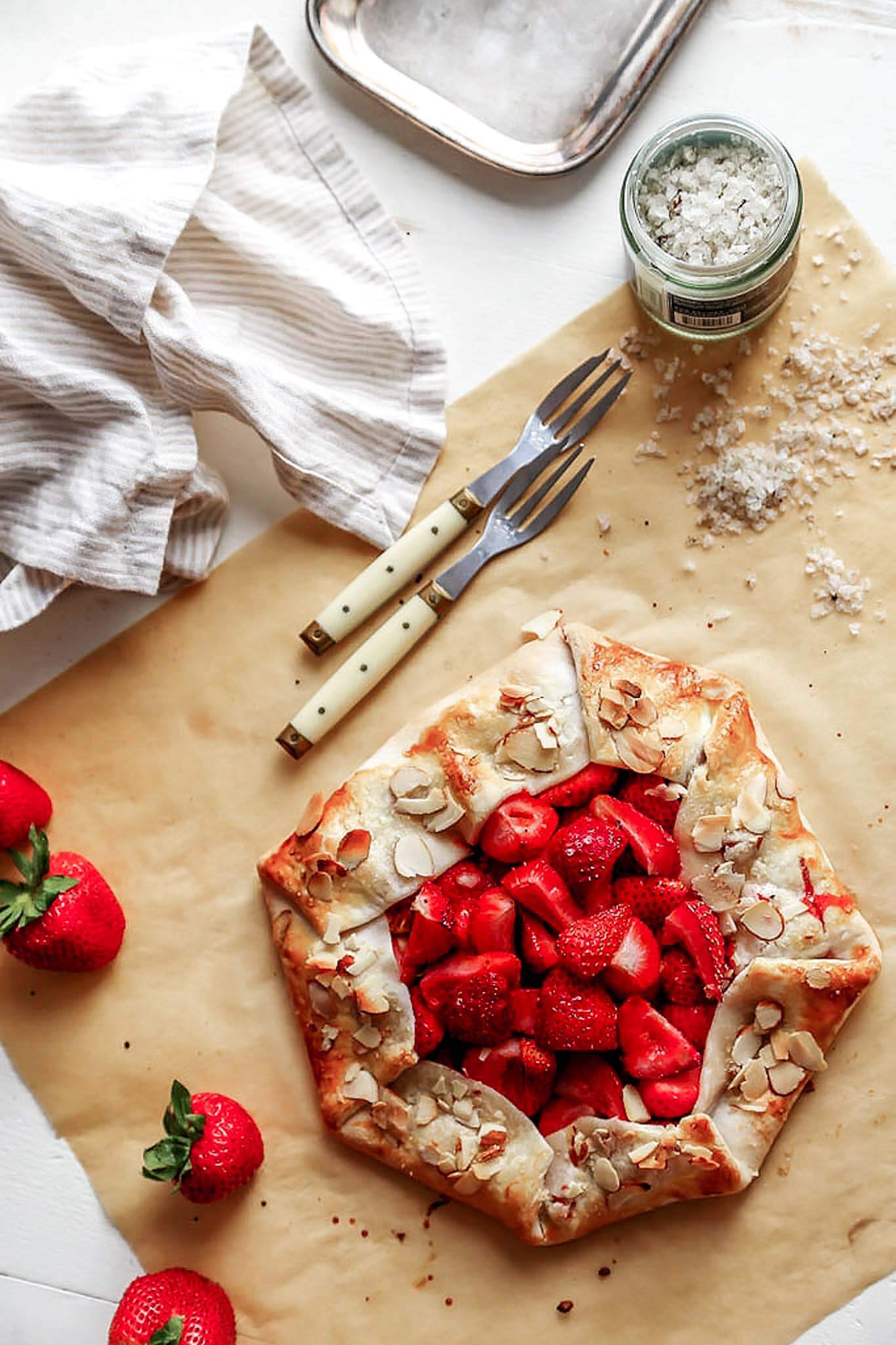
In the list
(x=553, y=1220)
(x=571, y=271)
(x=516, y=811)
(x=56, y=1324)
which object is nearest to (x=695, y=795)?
(x=516, y=811)

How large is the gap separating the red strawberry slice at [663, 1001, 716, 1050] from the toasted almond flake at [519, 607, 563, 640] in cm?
76

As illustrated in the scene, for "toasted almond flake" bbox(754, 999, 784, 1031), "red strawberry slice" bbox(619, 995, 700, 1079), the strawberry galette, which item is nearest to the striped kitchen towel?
the strawberry galette

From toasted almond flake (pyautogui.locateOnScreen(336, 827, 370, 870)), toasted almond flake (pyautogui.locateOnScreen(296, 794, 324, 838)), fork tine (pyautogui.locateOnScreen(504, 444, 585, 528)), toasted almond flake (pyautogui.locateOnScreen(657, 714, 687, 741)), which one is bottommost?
toasted almond flake (pyautogui.locateOnScreen(296, 794, 324, 838))

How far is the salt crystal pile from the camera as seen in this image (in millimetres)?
2396

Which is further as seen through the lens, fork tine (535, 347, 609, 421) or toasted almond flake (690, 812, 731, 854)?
fork tine (535, 347, 609, 421)

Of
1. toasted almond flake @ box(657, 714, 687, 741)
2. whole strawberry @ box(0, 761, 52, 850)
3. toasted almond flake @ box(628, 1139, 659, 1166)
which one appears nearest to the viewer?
toasted almond flake @ box(628, 1139, 659, 1166)

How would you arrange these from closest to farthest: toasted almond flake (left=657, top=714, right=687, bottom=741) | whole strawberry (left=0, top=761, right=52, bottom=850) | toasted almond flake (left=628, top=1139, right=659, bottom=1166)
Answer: toasted almond flake (left=628, top=1139, right=659, bottom=1166) → toasted almond flake (left=657, top=714, right=687, bottom=741) → whole strawberry (left=0, top=761, right=52, bottom=850)

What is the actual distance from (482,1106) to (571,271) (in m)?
1.68

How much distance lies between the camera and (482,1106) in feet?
7.75

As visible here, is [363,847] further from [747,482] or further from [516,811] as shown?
[747,482]

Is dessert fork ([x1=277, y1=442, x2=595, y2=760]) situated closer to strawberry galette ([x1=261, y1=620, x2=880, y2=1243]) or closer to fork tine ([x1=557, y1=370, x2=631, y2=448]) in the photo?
fork tine ([x1=557, y1=370, x2=631, y2=448])

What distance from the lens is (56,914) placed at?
249cm

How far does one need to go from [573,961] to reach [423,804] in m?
0.40

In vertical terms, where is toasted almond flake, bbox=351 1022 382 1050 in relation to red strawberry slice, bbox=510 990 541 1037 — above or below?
below
